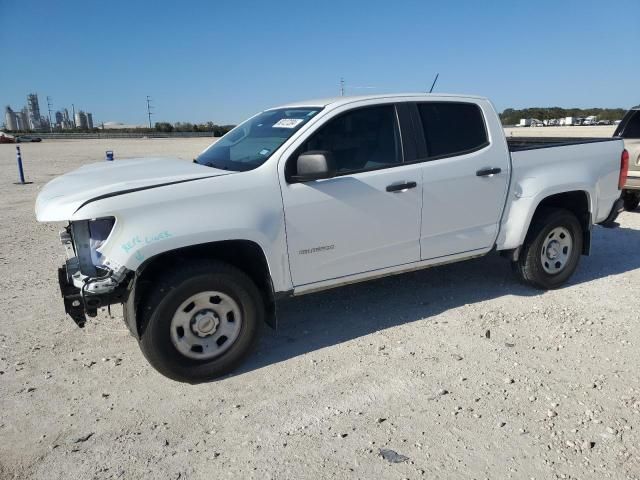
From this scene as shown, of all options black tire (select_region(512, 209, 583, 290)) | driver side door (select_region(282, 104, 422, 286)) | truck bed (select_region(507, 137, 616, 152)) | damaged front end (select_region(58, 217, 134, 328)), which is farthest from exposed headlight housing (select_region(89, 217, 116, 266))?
truck bed (select_region(507, 137, 616, 152))

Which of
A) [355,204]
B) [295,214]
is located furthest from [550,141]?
[295,214]

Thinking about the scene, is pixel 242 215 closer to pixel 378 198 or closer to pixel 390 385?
pixel 378 198

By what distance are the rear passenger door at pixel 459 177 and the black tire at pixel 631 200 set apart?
551 cm

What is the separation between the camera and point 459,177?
14.3 ft

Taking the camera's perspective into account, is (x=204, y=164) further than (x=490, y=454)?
Yes

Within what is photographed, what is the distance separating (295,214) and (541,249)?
105 inches

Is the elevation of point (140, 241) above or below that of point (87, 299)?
above

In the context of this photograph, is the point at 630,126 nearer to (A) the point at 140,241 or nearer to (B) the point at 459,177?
(B) the point at 459,177

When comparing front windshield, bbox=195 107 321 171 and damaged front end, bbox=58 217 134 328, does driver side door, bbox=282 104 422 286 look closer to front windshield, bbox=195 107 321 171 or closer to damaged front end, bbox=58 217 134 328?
front windshield, bbox=195 107 321 171

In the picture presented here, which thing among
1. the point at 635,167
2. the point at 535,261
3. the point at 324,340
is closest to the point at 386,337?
the point at 324,340

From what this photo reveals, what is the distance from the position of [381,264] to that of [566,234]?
2.23 m

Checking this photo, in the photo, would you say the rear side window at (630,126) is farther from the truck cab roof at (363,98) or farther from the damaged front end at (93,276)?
the damaged front end at (93,276)

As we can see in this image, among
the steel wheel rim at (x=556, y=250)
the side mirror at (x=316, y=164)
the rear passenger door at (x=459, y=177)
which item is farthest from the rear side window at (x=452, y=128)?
the steel wheel rim at (x=556, y=250)

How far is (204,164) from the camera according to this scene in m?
4.30
